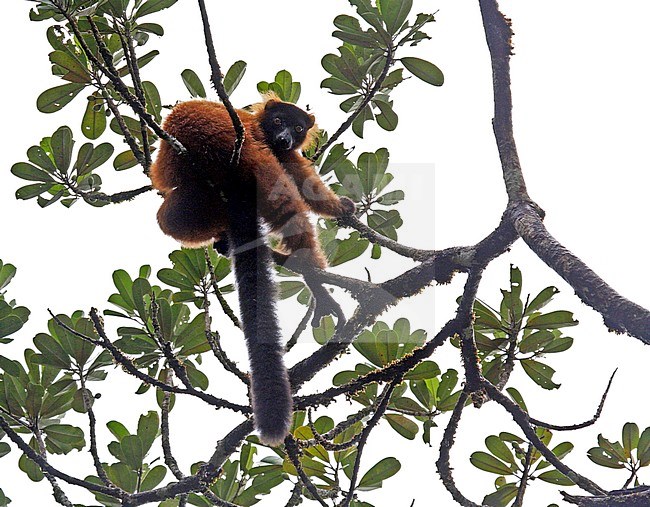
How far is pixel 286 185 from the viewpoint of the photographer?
4.27 meters

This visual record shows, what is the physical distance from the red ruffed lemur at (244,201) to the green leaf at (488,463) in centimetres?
138

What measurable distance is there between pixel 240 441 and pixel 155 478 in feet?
2.90

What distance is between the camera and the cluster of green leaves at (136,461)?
4.44m

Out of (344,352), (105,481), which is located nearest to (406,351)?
(344,352)

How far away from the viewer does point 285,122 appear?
5.14 m

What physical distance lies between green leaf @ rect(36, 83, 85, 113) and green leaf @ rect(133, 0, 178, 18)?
2.04 ft

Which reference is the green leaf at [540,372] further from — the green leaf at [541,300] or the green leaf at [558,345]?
the green leaf at [541,300]

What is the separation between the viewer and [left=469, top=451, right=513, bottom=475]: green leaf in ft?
14.3

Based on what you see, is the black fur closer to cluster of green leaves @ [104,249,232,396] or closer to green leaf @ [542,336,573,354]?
cluster of green leaves @ [104,249,232,396]

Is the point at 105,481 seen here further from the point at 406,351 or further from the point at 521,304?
the point at 521,304

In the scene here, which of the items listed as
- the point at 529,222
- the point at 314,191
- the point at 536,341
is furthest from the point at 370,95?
the point at 529,222

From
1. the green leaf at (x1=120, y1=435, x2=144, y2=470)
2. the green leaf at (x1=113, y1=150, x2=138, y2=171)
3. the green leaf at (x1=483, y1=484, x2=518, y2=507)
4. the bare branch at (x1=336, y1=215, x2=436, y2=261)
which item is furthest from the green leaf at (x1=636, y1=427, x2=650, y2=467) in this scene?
the green leaf at (x1=113, y1=150, x2=138, y2=171)

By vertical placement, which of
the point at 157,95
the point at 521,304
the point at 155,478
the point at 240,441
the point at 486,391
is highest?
the point at 157,95

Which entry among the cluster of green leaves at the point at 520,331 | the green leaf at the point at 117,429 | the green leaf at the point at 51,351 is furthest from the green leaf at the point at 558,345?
the green leaf at the point at 51,351
